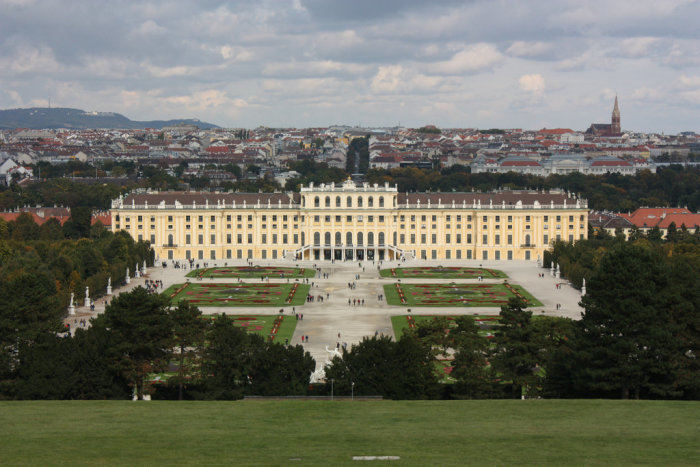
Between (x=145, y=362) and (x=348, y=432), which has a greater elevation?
(x=348, y=432)

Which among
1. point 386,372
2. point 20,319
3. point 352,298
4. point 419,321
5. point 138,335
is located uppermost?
point 20,319

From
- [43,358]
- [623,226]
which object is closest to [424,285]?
[623,226]

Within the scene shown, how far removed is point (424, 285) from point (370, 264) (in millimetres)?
17537

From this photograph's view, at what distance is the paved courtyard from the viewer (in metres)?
58.9

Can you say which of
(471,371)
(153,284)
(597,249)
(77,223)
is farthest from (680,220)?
(471,371)

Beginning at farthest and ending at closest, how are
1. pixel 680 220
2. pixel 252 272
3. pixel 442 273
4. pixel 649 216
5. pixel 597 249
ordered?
pixel 649 216
pixel 680 220
pixel 252 272
pixel 442 273
pixel 597 249

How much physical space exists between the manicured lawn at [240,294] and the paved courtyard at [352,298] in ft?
5.05

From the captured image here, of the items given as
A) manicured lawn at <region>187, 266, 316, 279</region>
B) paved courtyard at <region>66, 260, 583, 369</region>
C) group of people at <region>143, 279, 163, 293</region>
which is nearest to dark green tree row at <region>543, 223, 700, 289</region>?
paved courtyard at <region>66, 260, 583, 369</region>

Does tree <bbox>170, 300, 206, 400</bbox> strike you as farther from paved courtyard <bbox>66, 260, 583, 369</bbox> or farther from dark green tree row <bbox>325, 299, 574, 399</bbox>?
paved courtyard <bbox>66, 260, 583, 369</bbox>

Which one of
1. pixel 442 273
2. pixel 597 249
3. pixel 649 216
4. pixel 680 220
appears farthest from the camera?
pixel 649 216

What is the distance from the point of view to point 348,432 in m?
28.1

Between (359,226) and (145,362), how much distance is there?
65.8 m

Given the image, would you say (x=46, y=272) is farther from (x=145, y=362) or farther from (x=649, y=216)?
(x=649, y=216)

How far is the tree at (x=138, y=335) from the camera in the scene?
129 feet
